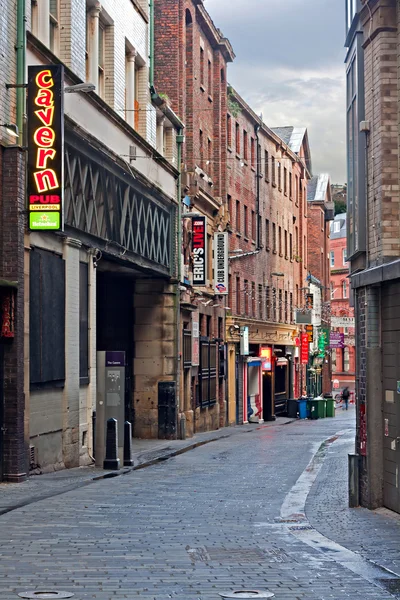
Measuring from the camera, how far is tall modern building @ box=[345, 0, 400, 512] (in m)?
15.0

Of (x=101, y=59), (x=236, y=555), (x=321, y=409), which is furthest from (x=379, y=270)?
(x=321, y=409)

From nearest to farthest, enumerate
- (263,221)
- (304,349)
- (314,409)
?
(263,221) → (314,409) → (304,349)

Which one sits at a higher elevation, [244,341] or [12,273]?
[12,273]

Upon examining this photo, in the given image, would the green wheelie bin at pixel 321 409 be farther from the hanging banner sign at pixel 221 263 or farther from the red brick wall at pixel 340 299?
the red brick wall at pixel 340 299

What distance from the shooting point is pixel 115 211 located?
27281mm

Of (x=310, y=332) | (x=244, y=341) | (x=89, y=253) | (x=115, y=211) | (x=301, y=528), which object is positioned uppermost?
(x=115, y=211)

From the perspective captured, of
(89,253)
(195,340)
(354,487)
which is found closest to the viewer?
(354,487)

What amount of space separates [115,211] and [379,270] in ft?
43.9

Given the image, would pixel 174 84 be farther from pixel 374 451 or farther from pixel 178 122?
pixel 374 451

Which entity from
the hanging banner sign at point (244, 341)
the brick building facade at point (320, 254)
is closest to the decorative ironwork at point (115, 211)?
the hanging banner sign at point (244, 341)

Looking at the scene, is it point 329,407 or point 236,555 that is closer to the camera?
point 236,555

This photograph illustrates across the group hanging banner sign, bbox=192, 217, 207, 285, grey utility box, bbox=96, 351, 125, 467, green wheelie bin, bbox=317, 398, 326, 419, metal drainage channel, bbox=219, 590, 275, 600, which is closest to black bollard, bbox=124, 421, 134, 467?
grey utility box, bbox=96, 351, 125, 467

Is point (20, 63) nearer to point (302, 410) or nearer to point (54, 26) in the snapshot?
point (54, 26)

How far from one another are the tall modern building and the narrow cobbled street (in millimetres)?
765
